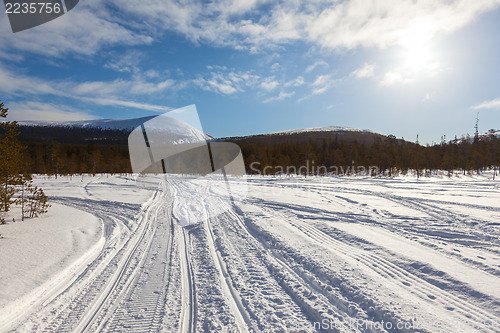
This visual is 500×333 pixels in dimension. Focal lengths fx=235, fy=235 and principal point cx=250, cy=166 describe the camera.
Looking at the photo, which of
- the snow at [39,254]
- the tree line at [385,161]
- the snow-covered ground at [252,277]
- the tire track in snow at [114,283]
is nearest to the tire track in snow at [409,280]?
the snow-covered ground at [252,277]

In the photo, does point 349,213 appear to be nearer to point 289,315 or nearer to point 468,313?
point 468,313

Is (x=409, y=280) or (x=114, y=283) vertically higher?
(x=114, y=283)

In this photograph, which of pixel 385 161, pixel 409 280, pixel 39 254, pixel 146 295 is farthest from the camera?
pixel 385 161

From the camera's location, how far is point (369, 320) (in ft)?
12.3

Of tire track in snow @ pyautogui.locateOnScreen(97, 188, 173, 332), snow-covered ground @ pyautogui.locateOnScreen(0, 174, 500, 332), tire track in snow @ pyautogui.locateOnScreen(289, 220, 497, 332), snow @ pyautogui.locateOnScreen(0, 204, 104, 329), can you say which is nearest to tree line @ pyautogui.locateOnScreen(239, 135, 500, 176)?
snow-covered ground @ pyautogui.locateOnScreen(0, 174, 500, 332)

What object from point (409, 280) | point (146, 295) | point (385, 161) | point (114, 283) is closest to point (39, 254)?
point (114, 283)

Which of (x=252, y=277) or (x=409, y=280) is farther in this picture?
(x=252, y=277)

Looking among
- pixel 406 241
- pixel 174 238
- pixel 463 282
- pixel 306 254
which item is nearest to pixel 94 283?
pixel 174 238

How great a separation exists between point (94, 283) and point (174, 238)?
132 inches

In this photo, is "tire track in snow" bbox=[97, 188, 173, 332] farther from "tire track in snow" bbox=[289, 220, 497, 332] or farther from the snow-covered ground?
"tire track in snow" bbox=[289, 220, 497, 332]

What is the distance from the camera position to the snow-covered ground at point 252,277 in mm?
3730

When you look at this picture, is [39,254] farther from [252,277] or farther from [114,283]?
[252,277]

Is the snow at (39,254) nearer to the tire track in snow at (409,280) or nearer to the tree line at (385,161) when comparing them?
the tire track in snow at (409,280)

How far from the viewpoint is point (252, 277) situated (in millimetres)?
5223
